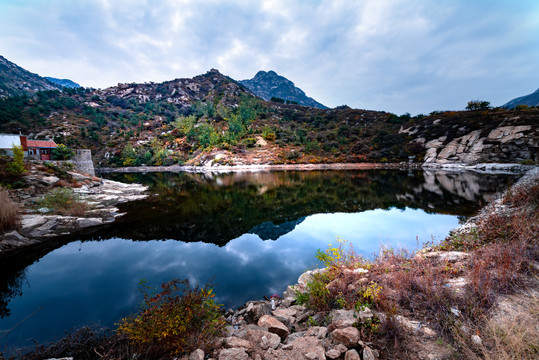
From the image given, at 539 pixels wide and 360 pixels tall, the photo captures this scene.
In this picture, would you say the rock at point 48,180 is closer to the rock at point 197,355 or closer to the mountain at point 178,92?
the rock at point 197,355

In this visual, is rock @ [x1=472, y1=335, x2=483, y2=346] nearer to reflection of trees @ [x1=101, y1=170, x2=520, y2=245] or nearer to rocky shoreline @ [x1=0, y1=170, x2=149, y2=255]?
reflection of trees @ [x1=101, y1=170, x2=520, y2=245]

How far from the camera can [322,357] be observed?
9.37 feet

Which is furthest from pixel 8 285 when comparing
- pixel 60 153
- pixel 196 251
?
pixel 60 153

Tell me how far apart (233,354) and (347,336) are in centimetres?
172

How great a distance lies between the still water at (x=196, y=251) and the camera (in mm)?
6414

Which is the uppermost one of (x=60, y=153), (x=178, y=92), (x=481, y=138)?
(x=178, y=92)

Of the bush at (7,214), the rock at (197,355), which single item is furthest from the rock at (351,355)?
the bush at (7,214)

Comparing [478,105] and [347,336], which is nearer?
[347,336]

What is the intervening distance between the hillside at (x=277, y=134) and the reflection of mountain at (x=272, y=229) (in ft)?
161

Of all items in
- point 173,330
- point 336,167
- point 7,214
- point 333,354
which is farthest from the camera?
point 336,167

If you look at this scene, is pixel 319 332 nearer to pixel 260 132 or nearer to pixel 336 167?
pixel 336 167

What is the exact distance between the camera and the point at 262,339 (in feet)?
11.8

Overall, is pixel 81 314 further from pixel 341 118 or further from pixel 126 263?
pixel 341 118

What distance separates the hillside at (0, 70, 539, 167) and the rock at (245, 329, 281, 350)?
58.2m
